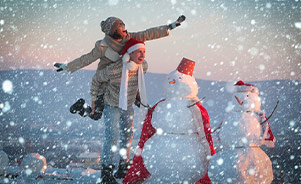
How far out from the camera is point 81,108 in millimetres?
3611

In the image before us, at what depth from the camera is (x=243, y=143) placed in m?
2.77

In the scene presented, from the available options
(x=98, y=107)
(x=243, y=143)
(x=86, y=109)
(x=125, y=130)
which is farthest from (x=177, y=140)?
(x=86, y=109)

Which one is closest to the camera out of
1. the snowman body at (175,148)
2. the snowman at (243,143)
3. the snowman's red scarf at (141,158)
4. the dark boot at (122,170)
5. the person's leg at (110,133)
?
the snowman at (243,143)

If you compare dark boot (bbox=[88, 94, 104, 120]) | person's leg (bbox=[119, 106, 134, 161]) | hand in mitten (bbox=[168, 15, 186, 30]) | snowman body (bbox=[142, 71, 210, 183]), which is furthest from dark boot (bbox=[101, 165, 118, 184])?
hand in mitten (bbox=[168, 15, 186, 30])

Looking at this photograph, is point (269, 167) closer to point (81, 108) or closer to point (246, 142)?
point (246, 142)

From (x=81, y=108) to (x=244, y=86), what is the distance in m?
2.06

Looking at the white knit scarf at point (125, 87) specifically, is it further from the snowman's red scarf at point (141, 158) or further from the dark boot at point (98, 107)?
the dark boot at point (98, 107)

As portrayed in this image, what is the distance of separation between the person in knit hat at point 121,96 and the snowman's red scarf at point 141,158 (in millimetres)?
234

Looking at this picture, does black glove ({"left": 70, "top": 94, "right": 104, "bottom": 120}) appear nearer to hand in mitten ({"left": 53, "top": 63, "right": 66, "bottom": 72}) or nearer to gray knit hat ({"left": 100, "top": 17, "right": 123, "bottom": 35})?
hand in mitten ({"left": 53, "top": 63, "right": 66, "bottom": 72})

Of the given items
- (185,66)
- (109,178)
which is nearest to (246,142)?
(185,66)

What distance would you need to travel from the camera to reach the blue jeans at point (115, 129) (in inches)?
133

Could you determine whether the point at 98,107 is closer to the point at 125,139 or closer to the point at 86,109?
the point at 86,109

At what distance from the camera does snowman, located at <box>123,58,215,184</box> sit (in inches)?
114

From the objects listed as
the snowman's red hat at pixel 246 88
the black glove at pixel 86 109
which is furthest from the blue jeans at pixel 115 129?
the snowman's red hat at pixel 246 88
